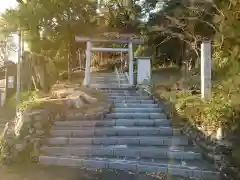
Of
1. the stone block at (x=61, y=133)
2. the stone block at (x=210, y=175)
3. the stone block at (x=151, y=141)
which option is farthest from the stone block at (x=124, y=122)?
the stone block at (x=210, y=175)

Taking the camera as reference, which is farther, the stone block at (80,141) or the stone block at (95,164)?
the stone block at (80,141)

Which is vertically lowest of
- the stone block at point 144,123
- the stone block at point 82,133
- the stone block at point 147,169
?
the stone block at point 147,169

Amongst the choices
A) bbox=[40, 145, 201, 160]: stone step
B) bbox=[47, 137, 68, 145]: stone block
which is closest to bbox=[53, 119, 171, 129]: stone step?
bbox=[47, 137, 68, 145]: stone block

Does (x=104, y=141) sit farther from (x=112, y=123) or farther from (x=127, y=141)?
(x=112, y=123)

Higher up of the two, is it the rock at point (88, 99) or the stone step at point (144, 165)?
the rock at point (88, 99)

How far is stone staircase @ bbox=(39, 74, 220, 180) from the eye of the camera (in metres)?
5.39

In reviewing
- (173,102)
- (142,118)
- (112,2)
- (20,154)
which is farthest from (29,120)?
(112,2)

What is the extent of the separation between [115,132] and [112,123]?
0.47m

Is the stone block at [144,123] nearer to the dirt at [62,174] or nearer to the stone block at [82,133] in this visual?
the stone block at [82,133]

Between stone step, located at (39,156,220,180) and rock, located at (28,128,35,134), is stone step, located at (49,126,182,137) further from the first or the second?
stone step, located at (39,156,220,180)

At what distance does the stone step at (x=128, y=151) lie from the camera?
5844 mm

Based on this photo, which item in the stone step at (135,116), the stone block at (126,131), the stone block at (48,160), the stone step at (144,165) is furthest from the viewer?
the stone step at (135,116)

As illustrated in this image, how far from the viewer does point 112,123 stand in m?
7.27

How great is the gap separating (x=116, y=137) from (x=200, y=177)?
2.08 m
